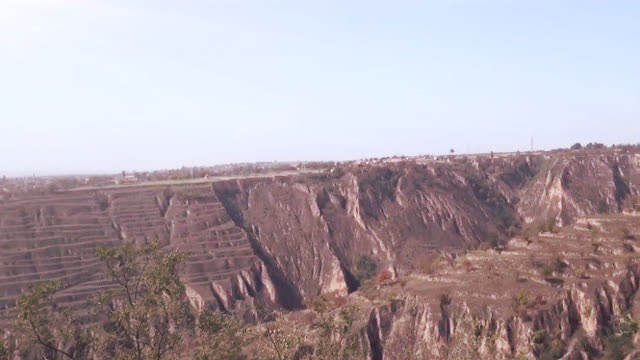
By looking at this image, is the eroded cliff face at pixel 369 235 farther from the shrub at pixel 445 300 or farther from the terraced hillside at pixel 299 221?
the shrub at pixel 445 300

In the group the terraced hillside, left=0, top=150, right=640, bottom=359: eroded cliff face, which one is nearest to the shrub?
left=0, top=150, right=640, bottom=359: eroded cliff face

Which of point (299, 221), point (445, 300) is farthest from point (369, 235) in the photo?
point (445, 300)

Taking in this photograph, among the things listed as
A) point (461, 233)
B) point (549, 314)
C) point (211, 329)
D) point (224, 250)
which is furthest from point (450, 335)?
point (461, 233)

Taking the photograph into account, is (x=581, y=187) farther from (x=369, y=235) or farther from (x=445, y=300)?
(x=445, y=300)

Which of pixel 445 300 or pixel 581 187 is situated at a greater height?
pixel 581 187

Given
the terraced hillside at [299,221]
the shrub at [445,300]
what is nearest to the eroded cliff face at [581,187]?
the terraced hillside at [299,221]

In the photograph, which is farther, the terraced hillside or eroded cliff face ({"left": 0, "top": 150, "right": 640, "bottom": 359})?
the terraced hillside

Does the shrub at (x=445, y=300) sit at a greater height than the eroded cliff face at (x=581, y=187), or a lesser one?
lesser

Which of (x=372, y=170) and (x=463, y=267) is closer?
(x=463, y=267)

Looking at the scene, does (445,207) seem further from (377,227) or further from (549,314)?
(549,314)

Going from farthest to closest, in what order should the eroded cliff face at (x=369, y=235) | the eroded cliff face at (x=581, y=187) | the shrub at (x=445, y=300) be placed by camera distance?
the eroded cliff face at (x=581, y=187) < the shrub at (x=445, y=300) < the eroded cliff face at (x=369, y=235)

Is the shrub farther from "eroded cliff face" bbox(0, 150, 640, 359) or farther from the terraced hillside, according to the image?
the terraced hillside
